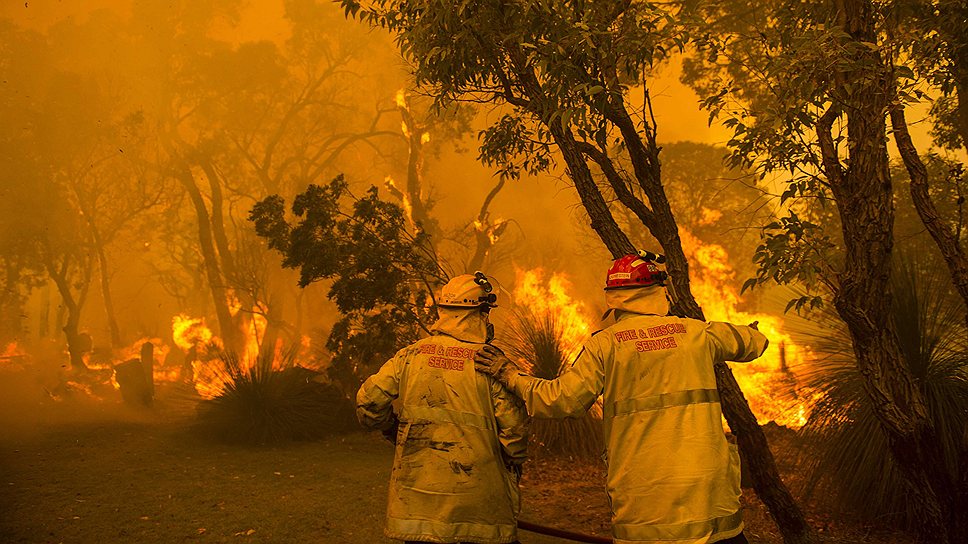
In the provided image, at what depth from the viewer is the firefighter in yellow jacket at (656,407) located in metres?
2.62

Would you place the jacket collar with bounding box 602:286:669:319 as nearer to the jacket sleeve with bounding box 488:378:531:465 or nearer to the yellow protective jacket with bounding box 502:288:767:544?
the yellow protective jacket with bounding box 502:288:767:544

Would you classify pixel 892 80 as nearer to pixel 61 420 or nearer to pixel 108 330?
pixel 61 420

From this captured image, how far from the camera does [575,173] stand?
4602 millimetres

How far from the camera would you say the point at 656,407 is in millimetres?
2719

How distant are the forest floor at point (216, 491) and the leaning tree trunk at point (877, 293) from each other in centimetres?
126

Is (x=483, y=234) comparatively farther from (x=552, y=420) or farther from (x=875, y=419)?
(x=875, y=419)

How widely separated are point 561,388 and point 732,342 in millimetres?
775

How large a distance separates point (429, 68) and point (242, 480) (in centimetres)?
491

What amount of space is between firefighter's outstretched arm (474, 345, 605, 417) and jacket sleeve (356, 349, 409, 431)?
1.52ft

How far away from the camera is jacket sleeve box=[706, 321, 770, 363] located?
2.85m

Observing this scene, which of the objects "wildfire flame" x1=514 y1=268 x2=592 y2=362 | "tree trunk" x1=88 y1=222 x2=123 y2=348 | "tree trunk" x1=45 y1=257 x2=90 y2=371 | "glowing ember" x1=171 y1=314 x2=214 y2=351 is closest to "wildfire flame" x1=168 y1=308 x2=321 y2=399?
"glowing ember" x1=171 y1=314 x2=214 y2=351

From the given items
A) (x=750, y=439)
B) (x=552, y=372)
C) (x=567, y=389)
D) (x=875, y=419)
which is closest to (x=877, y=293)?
(x=750, y=439)

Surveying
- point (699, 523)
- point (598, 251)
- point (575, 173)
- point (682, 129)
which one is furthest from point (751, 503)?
point (682, 129)

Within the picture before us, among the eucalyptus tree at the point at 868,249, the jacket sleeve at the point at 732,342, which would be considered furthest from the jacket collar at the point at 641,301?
the eucalyptus tree at the point at 868,249
